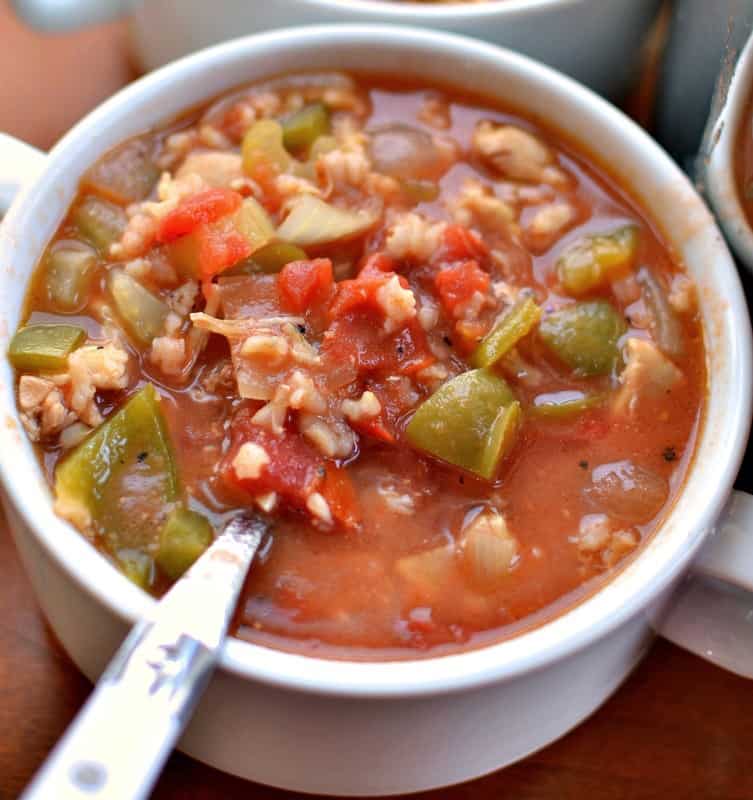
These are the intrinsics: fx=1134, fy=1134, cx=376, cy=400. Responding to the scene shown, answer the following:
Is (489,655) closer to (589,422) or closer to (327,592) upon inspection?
(327,592)

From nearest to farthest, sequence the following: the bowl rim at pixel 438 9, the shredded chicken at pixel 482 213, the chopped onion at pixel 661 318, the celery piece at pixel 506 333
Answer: the celery piece at pixel 506 333, the chopped onion at pixel 661 318, the shredded chicken at pixel 482 213, the bowl rim at pixel 438 9

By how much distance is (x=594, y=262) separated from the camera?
1.81 metres

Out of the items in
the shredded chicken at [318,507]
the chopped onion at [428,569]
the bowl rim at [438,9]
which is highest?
the bowl rim at [438,9]

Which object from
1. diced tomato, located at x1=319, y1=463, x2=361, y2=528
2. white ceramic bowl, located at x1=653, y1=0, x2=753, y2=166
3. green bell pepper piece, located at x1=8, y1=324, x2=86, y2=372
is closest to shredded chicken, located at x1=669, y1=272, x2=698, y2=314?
white ceramic bowl, located at x1=653, y1=0, x2=753, y2=166

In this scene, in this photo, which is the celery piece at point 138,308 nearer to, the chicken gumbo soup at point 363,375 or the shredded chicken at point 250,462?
the chicken gumbo soup at point 363,375

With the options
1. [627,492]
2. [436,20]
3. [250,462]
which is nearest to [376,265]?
[250,462]

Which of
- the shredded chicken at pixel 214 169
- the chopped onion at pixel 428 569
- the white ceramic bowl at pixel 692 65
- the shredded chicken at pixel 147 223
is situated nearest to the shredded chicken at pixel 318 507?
the chopped onion at pixel 428 569

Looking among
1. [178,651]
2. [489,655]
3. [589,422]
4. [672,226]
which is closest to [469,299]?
[589,422]

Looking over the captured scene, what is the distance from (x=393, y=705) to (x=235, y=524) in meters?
0.34

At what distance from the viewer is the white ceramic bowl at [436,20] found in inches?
83.0

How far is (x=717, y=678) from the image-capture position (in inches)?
71.0

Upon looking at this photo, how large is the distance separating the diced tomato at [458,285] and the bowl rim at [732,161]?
40 centimetres

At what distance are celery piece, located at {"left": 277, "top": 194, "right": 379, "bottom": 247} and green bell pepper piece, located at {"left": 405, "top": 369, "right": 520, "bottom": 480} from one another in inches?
12.5

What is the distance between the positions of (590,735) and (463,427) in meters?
0.54
